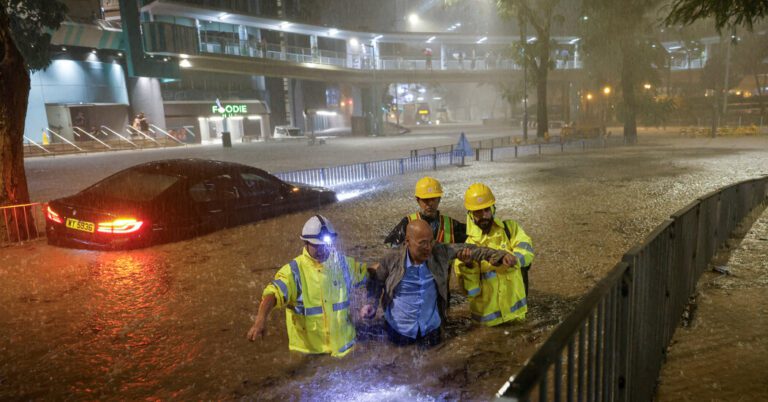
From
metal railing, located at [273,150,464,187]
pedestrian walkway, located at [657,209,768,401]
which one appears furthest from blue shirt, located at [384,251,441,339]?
metal railing, located at [273,150,464,187]

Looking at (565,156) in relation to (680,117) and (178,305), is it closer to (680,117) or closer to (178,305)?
(178,305)

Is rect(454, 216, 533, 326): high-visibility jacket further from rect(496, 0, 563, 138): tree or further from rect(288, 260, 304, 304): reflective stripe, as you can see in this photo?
rect(496, 0, 563, 138): tree

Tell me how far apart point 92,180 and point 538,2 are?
26.2 meters

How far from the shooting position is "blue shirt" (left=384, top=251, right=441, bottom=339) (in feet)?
12.5

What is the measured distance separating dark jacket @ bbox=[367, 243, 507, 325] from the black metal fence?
1.13 m

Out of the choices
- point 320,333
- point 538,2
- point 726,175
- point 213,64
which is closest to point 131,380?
point 320,333

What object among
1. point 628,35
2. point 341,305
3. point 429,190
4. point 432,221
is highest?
point 628,35

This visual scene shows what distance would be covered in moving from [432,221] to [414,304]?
0.97m

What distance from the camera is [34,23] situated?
90.4 ft

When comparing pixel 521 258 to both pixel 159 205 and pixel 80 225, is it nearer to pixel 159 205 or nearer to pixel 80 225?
pixel 159 205

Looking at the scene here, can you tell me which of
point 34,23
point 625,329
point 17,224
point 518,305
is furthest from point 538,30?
point 625,329

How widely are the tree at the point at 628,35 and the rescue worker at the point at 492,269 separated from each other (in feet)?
88.7

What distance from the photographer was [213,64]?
37.1m

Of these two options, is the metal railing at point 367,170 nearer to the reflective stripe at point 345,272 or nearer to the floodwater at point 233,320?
the floodwater at point 233,320
